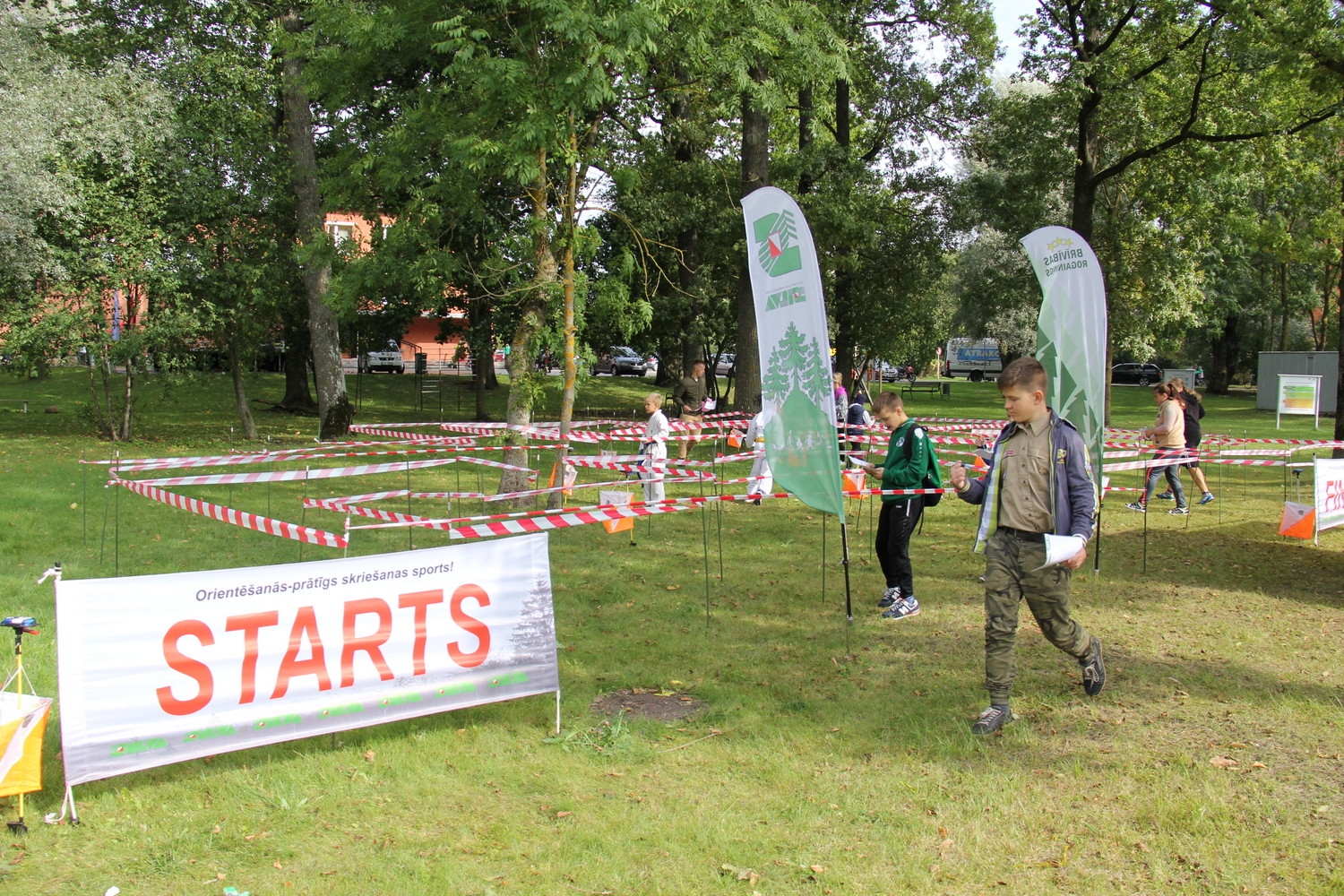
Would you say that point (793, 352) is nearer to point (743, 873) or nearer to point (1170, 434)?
point (743, 873)

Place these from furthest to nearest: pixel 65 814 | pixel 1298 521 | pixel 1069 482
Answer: pixel 1298 521, pixel 1069 482, pixel 65 814

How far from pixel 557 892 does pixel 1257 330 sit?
189 feet

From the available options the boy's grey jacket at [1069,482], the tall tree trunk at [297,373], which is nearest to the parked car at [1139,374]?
the tall tree trunk at [297,373]

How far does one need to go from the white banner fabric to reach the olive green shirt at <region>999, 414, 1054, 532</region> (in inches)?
254

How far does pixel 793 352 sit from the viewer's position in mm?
6738

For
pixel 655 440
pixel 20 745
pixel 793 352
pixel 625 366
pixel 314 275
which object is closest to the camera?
pixel 20 745

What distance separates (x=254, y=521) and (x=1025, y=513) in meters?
6.53

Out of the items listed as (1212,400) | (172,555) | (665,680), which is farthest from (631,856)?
(1212,400)

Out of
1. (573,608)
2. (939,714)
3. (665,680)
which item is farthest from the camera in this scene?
(573,608)

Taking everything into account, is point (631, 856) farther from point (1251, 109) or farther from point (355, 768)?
point (1251, 109)

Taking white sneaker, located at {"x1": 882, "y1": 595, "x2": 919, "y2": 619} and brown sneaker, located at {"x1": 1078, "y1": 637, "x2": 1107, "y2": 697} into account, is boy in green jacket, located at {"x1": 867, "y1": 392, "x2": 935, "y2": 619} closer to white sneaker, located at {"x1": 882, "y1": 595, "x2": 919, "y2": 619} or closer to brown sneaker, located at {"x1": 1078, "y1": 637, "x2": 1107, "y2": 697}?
white sneaker, located at {"x1": 882, "y1": 595, "x2": 919, "y2": 619}

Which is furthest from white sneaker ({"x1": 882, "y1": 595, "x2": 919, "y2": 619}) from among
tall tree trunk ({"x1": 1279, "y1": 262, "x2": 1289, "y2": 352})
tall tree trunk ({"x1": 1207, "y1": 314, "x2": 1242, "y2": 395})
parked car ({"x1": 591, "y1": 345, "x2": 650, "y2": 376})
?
tall tree trunk ({"x1": 1207, "y1": 314, "x2": 1242, "y2": 395})

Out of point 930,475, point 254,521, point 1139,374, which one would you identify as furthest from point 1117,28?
point 1139,374

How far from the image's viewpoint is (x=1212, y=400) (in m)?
42.0
